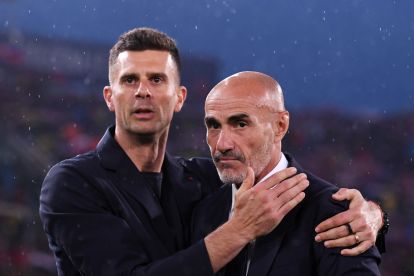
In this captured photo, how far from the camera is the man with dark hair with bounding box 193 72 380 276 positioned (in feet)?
6.01

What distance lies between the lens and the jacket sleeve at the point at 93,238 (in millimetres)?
1852

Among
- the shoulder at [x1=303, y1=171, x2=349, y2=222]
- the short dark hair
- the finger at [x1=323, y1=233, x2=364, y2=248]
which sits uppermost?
the short dark hair

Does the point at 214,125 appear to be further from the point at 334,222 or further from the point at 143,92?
the point at 334,222

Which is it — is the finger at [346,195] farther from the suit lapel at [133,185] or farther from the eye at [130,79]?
the eye at [130,79]

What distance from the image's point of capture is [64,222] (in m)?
2.02

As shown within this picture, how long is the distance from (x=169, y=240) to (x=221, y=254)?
12.3 inches

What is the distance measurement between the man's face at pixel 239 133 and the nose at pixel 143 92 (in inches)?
12.3

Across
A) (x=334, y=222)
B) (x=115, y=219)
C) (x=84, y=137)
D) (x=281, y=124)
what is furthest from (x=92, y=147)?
(x=334, y=222)

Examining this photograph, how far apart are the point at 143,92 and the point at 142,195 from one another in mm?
332

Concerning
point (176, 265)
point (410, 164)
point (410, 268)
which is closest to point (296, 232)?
point (176, 265)

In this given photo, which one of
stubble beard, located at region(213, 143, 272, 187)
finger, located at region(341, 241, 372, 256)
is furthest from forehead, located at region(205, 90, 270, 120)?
finger, located at region(341, 241, 372, 256)

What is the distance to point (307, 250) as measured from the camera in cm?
183

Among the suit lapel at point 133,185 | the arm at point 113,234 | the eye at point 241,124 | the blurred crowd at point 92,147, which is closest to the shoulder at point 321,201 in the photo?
the arm at point 113,234

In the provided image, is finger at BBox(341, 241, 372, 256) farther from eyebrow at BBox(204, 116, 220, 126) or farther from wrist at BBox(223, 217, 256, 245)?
eyebrow at BBox(204, 116, 220, 126)
